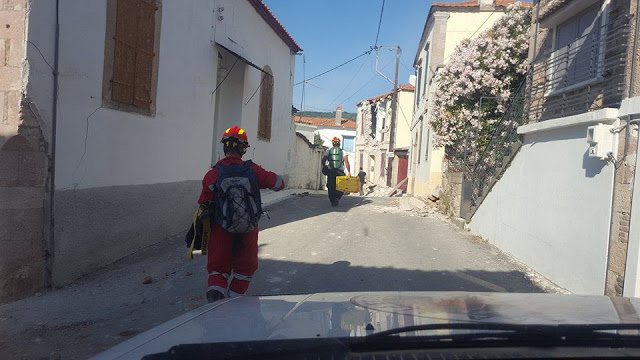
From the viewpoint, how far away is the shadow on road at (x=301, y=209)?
1017 centimetres

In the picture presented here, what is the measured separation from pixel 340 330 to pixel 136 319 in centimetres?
354

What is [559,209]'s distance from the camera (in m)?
6.61

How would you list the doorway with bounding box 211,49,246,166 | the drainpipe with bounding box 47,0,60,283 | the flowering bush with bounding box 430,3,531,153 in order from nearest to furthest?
the drainpipe with bounding box 47,0,60,283 < the doorway with bounding box 211,49,246,166 < the flowering bush with bounding box 430,3,531,153

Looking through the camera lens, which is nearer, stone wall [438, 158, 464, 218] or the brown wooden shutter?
the brown wooden shutter

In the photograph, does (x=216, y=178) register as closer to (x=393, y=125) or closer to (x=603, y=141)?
(x=603, y=141)

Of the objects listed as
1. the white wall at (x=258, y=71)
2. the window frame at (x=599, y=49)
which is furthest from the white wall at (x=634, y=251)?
the white wall at (x=258, y=71)

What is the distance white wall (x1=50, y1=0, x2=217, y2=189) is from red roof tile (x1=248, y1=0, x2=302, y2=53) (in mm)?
2775

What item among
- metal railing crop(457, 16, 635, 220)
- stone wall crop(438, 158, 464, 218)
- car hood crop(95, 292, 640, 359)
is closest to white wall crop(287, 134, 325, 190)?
stone wall crop(438, 158, 464, 218)

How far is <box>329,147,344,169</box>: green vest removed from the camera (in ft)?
40.2

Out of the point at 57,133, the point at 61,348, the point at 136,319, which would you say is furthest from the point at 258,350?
the point at 57,133

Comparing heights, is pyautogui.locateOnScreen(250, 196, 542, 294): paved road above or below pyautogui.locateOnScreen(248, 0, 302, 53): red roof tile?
below

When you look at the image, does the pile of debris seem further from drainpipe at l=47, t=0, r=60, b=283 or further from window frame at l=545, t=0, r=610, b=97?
drainpipe at l=47, t=0, r=60, b=283

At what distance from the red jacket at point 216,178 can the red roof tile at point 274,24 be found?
8074 millimetres

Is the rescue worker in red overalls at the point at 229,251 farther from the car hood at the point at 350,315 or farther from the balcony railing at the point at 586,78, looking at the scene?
the balcony railing at the point at 586,78
